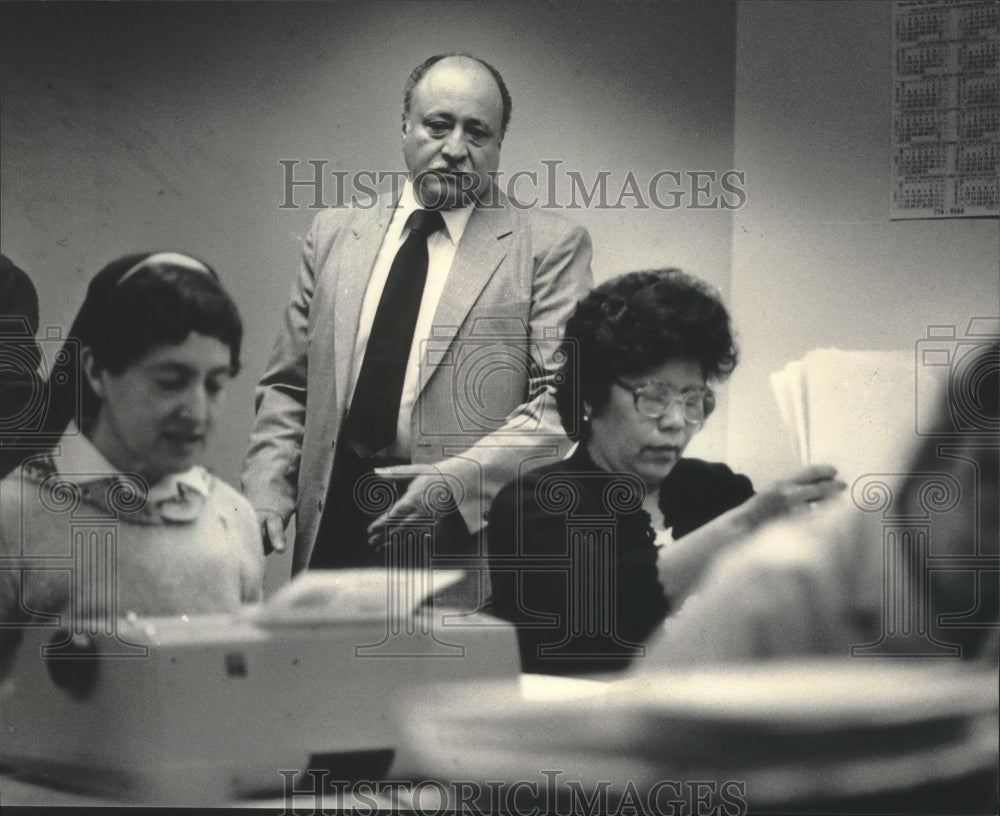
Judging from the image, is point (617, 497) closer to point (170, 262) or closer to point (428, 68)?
point (428, 68)

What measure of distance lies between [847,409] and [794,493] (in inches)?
10.5

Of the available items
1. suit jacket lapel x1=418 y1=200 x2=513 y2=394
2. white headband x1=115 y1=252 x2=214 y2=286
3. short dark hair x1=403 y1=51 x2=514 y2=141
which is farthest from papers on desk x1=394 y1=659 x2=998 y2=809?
short dark hair x1=403 y1=51 x2=514 y2=141

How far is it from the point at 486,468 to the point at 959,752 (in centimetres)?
148

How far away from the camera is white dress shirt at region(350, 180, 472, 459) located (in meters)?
3.30

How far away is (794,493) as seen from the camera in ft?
10.8

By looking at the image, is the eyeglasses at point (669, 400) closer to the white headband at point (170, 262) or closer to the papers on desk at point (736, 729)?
the papers on desk at point (736, 729)

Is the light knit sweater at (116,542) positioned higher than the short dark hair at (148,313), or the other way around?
the short dark hair at (148,313)

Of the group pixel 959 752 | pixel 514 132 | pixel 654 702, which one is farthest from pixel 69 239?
pixel 959 752

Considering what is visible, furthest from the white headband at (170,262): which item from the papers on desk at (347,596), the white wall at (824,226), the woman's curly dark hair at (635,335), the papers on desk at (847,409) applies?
the papers on desk at (847,409)

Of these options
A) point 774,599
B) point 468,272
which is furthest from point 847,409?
point 468,272

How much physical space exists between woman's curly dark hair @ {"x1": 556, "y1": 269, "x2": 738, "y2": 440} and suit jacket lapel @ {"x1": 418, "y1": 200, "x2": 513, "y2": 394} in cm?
27

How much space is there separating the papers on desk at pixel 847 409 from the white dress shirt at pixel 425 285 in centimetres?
93

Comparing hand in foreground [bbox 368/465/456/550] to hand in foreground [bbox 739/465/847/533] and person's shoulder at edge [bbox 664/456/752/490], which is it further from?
hand in foreground [bbox 739/465/847/533]

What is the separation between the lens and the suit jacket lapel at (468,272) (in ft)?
10.8
